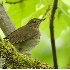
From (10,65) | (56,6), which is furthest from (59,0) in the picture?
(10,65)

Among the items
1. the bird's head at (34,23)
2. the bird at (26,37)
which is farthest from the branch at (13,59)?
the bird's head at (34,23)

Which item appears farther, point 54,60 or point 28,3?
point 54,60

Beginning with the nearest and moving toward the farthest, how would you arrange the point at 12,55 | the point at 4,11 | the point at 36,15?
1. the point at 12,55
2. the point at 36,15
3. the point at 4,11

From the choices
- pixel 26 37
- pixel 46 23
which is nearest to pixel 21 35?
pixel 26 37

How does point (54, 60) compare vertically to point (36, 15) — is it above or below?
below

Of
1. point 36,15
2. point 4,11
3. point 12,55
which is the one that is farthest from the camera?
point 4,11

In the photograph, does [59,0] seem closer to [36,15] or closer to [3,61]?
[36,15]

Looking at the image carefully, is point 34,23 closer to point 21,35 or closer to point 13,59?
point 21,35
